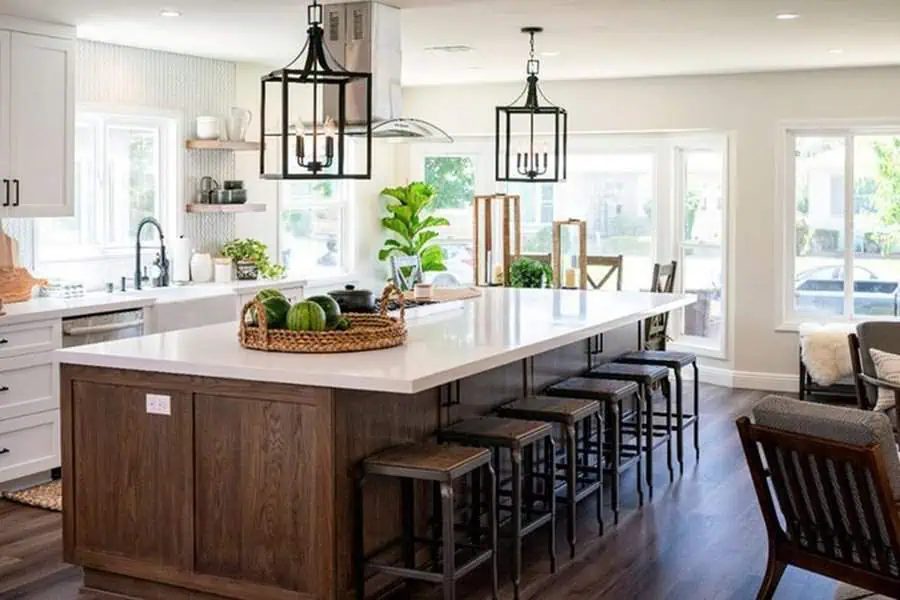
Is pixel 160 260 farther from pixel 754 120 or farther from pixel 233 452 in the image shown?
pixel 754 120

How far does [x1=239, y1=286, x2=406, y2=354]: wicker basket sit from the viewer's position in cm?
437

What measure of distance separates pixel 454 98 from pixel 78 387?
21.7 ft

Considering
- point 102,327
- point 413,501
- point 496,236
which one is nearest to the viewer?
point 413,501

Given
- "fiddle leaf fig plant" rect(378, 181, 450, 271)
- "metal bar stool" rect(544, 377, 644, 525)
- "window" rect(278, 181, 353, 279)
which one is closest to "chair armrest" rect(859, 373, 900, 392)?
"metal bar stool" rect(544, 377, 644, 525)

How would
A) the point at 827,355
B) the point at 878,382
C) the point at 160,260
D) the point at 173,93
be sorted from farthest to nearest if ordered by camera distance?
the point at 827,355
the point at 173,93
the point at 160,260
the point at 878,382

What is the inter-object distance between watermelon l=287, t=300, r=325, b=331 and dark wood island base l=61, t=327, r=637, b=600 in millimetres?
414

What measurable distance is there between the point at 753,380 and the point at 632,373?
148 inches

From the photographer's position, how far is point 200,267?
8195 mm

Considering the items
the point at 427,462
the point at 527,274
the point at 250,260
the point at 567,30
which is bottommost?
the point at 427,462

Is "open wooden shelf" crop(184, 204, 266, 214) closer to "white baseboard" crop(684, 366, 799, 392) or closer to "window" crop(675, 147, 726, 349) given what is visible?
"window" crop(675, 147, 726, 349)

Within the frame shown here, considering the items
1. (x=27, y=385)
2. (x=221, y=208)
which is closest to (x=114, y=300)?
(x=27, y=385)

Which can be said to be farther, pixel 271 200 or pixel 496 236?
pixel 496 236

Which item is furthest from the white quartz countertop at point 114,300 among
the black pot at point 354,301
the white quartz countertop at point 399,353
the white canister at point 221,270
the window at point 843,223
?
the window at point 843,223

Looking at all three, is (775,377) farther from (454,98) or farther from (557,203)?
(454,98)
